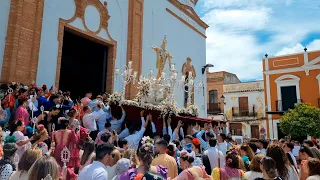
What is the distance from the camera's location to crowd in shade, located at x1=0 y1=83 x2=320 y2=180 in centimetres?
299

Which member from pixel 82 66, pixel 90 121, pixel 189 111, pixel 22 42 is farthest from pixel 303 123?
pixel 22 42

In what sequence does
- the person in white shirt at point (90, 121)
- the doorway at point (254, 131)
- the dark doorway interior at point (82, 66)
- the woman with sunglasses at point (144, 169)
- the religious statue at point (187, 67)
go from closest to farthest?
the woman with sunglasses at point (144, 169) < the person in white shirt at point (90, 121) < the dark doorway interior at point (82, 66) < the religious statue at point (187, 67) < the doorway at point (254, 131)

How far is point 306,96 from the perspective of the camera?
22750 millimetres

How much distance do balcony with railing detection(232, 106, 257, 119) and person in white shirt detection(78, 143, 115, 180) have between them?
24792mm

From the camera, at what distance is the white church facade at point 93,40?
7.91 metres

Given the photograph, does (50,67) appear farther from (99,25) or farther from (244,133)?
(244,133)

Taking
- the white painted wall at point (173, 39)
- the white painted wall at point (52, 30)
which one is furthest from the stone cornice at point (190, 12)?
the white painted wall at point (52, 30)

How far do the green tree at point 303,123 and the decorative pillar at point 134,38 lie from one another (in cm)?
1209

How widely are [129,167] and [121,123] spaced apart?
455cm

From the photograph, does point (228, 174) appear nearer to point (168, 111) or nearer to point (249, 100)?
point (168, 111)

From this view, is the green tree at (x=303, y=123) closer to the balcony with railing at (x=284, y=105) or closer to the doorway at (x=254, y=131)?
the balcony with railing at (x=284, y=105)

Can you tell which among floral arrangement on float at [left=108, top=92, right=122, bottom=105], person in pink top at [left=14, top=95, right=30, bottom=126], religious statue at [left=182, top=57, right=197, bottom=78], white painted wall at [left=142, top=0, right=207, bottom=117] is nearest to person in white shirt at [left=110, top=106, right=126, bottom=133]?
floral arrangement on float at [left=108, top=92, right=122, bottom=105]

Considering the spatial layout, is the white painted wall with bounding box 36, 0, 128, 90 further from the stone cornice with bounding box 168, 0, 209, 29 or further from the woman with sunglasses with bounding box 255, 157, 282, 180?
the woman with sunglasses with bounding box 255, 157, 282, 180

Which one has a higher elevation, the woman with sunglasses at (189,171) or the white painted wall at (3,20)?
the white painted wall at (3,20)
